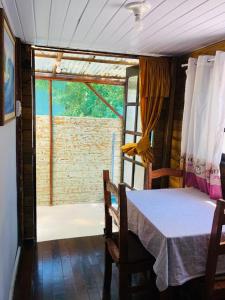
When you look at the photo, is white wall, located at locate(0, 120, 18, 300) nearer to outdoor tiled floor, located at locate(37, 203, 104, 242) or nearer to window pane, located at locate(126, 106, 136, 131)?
outdoor tiled floor, located at locate(37, 203, 104, 242)

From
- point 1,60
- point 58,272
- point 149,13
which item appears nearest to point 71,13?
point 149,13

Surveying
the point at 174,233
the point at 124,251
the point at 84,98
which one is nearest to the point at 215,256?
the point at 174,233

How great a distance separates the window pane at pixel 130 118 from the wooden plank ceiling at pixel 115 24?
0.90 m

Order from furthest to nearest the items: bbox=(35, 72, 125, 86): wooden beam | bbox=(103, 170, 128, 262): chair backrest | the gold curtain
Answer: bbox=(35, 72, 125, 86): wooden beam < the gold curtain < bbox=(103, 170, 128, 262): chair backrest

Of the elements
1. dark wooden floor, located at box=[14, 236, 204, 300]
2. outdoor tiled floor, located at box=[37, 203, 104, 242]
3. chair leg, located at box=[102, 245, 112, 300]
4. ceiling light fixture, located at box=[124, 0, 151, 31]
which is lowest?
outdoor tiled floor, located at box=[37, 203, 104, 242]

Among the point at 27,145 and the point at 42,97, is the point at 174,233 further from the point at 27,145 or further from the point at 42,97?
the point at 42,97

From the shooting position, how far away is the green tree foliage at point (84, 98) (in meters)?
4.80

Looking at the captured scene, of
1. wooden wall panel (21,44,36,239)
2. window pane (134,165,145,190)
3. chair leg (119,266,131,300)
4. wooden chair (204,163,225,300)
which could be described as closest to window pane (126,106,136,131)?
window pane (134,165,145,190)

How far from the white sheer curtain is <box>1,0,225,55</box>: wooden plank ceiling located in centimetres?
26

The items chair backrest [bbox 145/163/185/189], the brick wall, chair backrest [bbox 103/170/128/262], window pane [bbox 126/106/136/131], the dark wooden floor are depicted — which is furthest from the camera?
the brick wall

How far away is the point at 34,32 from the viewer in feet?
7.08

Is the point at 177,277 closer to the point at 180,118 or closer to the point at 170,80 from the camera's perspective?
the point at 180,118

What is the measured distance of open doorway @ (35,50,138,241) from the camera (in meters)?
4.55

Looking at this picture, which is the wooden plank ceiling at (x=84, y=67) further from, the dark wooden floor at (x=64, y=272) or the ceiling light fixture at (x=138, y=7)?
Result: the dark wooden floor at (x=64, y=272)
